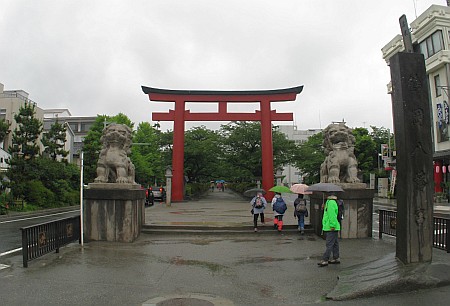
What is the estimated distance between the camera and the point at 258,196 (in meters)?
13.6

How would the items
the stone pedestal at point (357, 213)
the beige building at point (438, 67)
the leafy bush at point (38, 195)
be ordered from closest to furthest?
the stone pedestal at point (357, 213)
the leafy bush at point (38, 195)
the beige building at point (438, 67)

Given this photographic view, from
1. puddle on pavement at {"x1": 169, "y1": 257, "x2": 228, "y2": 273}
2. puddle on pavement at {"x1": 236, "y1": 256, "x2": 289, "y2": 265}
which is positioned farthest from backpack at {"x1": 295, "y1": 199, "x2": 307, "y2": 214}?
puddle on pavement at {"x1": 169, "y1": 257, "x2": 228, "y2": 273}

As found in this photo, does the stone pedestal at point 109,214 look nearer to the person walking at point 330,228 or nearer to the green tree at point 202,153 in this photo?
the person walking at point 330,228

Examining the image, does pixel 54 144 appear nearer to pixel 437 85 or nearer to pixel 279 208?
pixel 279 208

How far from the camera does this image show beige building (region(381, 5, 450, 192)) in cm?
3534

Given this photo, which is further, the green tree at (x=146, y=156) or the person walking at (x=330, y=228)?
the green tree at (x=146, y=156)

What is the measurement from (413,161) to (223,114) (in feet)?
80.0

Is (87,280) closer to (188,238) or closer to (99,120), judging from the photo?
(188,238)

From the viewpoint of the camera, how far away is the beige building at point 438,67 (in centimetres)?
3534

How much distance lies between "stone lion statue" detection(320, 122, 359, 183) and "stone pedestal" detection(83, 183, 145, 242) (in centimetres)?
617

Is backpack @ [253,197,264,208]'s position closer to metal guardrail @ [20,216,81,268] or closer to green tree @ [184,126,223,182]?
metal guardrail @ [20,216,81,268]

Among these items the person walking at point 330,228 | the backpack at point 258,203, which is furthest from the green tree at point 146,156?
the person walking at point 330,228

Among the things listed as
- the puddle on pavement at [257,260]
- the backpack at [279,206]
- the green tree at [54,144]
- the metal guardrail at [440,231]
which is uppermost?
the green tree at [54,144]

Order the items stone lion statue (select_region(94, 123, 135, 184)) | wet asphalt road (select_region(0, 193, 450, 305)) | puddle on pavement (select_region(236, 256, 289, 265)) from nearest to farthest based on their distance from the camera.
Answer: wet asphalt road (select_region(0, 193, 450, 305)) → puddle on pavement (select_region(236, 256, 289, 265)) → stone lion statue (select_region(94, 123, 135, 184))
